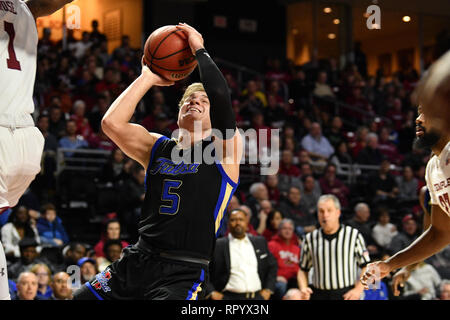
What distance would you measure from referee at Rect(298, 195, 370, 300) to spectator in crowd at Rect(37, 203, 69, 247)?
303cm

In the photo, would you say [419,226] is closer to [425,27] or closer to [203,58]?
[203,58]

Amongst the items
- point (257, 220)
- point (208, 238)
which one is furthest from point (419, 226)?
point (208, 238)

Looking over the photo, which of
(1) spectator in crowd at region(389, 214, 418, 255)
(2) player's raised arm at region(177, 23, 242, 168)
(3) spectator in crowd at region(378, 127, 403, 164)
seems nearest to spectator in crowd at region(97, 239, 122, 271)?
(1) spectator in crowd at region(389, 214, 418, 255)

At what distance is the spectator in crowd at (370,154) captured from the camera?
12609mm

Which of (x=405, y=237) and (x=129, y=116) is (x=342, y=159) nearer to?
(x=405, y=237)

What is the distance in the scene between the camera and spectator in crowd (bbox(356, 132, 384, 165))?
1261 cm

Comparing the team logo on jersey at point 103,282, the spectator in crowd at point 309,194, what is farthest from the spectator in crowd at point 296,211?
the team logo on jersey at point 103,282

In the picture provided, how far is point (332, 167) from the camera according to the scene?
11.2 meters

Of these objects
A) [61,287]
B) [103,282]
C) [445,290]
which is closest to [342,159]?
[445,290]

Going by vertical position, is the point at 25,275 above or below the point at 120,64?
below

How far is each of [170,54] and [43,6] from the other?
0.73 meters

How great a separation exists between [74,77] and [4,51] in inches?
347

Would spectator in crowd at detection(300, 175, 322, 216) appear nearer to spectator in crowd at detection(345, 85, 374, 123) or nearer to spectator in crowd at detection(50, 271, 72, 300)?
spectator in crowd at detection(50, 271, 72, 300)

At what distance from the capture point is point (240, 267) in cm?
786
